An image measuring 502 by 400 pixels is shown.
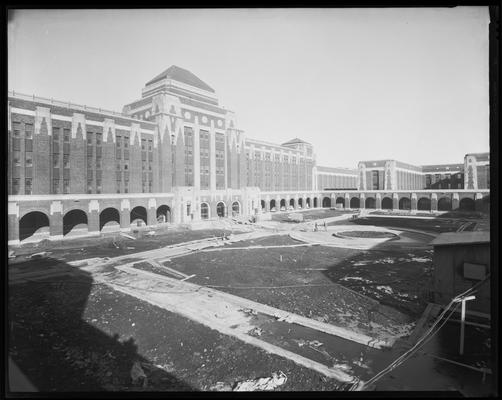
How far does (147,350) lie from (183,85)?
4750 cm

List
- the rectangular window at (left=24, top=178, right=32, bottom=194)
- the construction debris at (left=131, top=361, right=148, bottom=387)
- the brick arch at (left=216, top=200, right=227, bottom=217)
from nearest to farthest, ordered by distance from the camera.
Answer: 1. the construction debris at (left=131, top=361, right=148, bottom=387)
2. the rectangular window at (left=24, top=178, right=32, bottom=194)
3. the brick arch at (left=216, top=200, right=227, bottom=217)

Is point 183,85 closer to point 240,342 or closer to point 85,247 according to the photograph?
point 85,247

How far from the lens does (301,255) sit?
2648cm

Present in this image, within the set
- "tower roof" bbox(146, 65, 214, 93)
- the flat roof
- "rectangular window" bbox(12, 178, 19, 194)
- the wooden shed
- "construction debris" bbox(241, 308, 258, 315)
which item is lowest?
"construction debris" bbox(241, 308, 258, 315)

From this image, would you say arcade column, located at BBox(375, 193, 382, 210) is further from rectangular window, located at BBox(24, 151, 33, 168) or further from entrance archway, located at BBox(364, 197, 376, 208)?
rectangular window, located at BBox(24, 151, 33, 168)

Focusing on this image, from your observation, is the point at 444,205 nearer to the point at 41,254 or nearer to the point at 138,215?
the point at 138,215

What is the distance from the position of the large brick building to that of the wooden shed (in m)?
31.4

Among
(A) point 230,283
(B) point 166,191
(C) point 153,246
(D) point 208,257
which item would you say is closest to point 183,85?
(B) point 166,191

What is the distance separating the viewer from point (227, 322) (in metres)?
13.4

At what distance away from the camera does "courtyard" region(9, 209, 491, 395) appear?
9.52 meters

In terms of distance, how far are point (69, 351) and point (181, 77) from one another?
48841mm

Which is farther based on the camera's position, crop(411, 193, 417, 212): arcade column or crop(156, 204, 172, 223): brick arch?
crop(411, 193, 417, 212): arcade column

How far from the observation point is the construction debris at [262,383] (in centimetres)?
905

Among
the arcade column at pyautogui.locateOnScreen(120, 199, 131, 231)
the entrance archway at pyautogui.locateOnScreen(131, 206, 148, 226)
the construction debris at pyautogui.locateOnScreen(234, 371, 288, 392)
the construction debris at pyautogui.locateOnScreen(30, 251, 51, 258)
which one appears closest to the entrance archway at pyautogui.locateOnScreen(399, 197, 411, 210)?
the entrance archway at pyautogui.locateOnScreen(131, 206, 148, 226)
